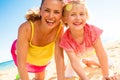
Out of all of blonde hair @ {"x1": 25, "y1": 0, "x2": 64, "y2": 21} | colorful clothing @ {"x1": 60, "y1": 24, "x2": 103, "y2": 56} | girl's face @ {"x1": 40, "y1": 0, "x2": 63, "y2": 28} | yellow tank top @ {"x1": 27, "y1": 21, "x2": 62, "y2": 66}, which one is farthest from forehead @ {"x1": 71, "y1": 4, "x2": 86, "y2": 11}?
blonde hair @ {"x1": 25, "y1": 0, "x2": 64, "y2": 21}

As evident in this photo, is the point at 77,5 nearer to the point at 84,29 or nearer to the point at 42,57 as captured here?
the point at 84,29

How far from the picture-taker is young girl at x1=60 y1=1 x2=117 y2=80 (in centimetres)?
303

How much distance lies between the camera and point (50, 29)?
3270mm

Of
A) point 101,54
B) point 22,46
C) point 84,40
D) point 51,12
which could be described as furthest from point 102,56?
point 22,46

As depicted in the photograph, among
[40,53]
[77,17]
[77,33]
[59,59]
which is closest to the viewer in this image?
[77,17]

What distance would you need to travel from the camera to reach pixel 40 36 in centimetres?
340

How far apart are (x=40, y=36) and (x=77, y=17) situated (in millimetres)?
643

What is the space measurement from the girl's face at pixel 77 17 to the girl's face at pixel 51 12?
0.12 m

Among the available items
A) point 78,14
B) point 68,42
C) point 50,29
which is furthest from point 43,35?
point 78,14

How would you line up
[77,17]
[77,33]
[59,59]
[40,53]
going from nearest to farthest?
[77,17] → [77,33] → [59,59] → [40,53]

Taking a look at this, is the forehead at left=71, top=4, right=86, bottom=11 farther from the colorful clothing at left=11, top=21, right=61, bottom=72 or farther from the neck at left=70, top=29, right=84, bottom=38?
the colorful clothing at left=11, top=21, right=61, bottom=72

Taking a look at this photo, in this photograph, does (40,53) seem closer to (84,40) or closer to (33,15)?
(33,15)

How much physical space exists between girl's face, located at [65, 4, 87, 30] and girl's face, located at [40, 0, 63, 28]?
0.12 meters

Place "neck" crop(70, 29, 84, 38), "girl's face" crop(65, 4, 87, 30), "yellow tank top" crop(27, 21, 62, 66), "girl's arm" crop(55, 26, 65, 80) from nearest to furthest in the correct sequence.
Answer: "girl's face" crop(65, 4, 87, 30) < "neck" crop(70, 29, 84, 38) < "girl's arm" crop(55, 26, 65, 80) < "yellow tank top" crop(27, 21, 62, 66)
